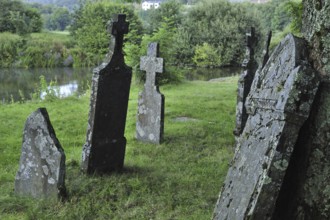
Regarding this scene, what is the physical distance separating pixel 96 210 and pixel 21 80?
891 inches

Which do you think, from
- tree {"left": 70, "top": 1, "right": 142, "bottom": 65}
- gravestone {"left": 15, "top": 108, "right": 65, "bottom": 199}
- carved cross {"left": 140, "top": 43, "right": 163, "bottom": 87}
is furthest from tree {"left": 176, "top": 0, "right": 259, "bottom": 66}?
gravestone {"left": 15, "top": 108, "right": 65, "bottom": 199}

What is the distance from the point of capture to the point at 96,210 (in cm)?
554

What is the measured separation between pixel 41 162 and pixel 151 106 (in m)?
4.21

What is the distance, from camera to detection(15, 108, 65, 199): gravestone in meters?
5.75

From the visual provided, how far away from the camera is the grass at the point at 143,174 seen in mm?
5527

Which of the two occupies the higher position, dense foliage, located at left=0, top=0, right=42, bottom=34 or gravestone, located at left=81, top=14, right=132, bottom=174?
dense foliage, located at left=0, top=0, right=42, bottom=34

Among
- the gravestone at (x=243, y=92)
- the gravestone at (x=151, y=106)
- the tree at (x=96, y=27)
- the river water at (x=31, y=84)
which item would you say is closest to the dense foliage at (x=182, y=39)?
the tree at (x=96, y=27)

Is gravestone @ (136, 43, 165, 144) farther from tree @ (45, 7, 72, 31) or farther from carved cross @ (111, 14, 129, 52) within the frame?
tree @ (45, 7, 72, 31)

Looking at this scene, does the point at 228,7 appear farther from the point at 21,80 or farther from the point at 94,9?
the point at 21,80

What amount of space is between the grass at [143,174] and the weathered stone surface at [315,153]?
2770 millimetres

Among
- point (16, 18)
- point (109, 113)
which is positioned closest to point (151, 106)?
point (109, 113)

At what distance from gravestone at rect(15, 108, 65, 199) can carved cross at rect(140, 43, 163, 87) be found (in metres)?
4.14

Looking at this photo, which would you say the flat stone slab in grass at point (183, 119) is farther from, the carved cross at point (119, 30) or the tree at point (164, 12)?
the tree at point (164, 12)

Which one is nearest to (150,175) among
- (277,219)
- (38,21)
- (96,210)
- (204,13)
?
(96,210)
